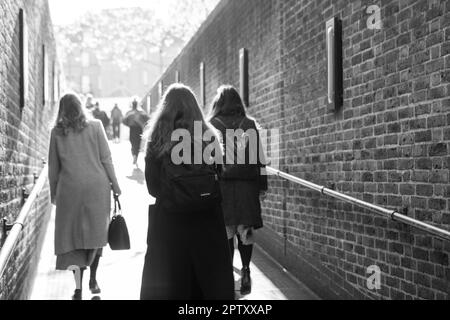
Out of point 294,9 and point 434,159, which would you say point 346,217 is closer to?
point 434,159

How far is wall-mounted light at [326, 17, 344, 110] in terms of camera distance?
5.81 m

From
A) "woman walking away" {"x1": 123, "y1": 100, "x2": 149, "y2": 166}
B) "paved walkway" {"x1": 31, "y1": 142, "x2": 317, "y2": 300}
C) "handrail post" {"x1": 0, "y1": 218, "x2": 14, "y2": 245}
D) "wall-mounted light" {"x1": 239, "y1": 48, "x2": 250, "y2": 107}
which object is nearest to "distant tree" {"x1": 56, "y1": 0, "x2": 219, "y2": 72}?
"woman walking away" {"x1": 123, "y1": 100, "x2": 149, "y2": 166}

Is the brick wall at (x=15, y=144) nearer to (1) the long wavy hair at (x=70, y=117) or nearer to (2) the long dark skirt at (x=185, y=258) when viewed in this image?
(1) the long wavy hair at (x=70, y=117)

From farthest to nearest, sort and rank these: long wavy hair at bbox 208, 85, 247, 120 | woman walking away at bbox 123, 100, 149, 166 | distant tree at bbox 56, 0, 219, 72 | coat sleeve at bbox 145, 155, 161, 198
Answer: distant tree at bbox 56, 0, 219, 72
woman walking away at bbox 123, 100, 149, 166
long wavy hair at bbox 208, 85, 247, 120
coat sleeve at bbox 145, 155, 161, 198

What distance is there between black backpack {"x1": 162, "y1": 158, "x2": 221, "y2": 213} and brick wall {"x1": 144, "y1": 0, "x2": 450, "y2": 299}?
4.32ft

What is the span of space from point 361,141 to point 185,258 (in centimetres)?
198

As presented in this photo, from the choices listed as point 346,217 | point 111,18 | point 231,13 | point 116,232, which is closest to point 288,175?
point 346,217

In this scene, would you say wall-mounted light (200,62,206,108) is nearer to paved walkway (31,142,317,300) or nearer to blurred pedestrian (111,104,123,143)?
paved walkway (31,142,317,300)

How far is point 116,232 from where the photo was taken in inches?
223

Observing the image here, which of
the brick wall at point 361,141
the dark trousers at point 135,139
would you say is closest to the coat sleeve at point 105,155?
the brick wall at point 361,141

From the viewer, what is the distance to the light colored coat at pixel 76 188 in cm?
587

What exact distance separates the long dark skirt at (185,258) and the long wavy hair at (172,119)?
0.37 m

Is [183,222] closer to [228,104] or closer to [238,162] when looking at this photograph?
[238,162]

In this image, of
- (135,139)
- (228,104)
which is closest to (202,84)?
(135,139)
